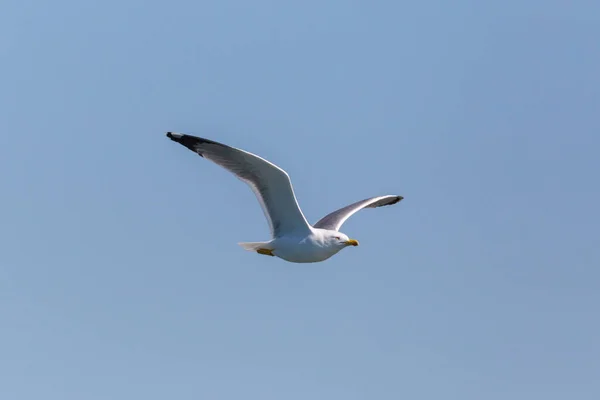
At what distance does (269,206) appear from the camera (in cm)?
2023

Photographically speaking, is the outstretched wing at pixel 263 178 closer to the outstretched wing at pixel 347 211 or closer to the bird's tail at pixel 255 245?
the bird's tail at pixel 255 245

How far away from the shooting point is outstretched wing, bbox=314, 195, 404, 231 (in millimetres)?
23359

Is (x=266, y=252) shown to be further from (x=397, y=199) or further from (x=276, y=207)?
(x=397, y=199)

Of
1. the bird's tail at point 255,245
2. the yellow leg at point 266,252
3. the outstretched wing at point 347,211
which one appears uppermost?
the outstretched wing at point 347,211

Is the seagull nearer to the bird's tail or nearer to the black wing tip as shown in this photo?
the bird's tail

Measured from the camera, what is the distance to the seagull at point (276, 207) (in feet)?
64.1

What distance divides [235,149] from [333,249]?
3.12 metres

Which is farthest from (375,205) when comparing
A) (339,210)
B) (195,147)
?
(195,147)

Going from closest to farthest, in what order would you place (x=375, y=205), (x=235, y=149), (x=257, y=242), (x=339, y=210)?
(x=235, y=149) < (x=257, y=242) < (x=339, y=210) < (x=375, y=205)

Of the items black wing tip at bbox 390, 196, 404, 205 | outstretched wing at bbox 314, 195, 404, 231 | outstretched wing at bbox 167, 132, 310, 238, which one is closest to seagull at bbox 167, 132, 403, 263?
outstretched wing at bbox 167, 132, 310, 238

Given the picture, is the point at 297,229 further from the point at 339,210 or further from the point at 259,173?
the point at 339,210

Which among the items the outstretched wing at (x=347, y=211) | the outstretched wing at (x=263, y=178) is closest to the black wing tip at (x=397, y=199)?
the outstretched wing at (x=347, y=211)

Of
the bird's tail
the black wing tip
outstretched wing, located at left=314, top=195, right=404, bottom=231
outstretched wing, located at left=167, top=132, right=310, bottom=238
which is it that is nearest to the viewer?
outstretched wing, located at left=167, top=132, right=310, bottom=238

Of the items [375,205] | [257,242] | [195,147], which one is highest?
[375,205]
